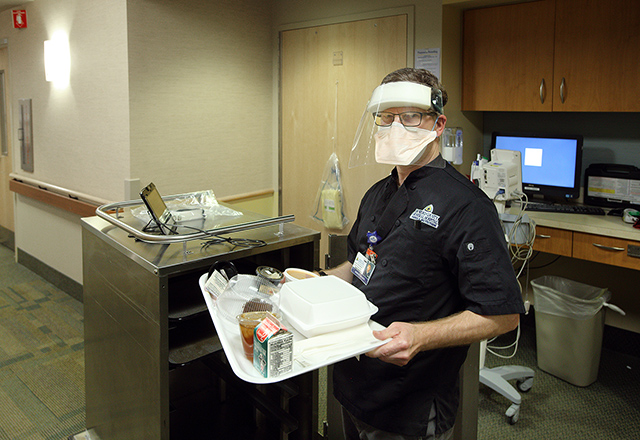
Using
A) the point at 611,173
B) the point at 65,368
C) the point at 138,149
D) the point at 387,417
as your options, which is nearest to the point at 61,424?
the point at 65,368

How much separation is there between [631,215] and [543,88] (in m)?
0.92

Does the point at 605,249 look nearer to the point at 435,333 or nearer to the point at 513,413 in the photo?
the point at 513,413

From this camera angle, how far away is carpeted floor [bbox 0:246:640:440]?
8.19ft

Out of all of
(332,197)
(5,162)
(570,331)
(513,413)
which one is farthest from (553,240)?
(5,162)

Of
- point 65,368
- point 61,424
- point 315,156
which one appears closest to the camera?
point 61,424

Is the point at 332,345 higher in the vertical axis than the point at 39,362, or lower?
higher

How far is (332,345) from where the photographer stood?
1182 millimetres

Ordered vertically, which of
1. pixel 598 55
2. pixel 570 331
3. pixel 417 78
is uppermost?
pixel 598 55

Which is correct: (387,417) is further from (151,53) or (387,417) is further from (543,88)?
(151,53)

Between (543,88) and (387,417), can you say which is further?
(543,88)

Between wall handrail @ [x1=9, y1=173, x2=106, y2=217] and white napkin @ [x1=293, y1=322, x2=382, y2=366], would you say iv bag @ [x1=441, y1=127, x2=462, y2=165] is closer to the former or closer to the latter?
white napkin @ [x1=293, y1=322, x2=382, y2=366]

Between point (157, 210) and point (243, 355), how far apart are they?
77cm

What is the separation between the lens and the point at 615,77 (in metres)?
2.94

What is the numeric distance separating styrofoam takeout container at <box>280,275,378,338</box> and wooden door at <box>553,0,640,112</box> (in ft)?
8.02
